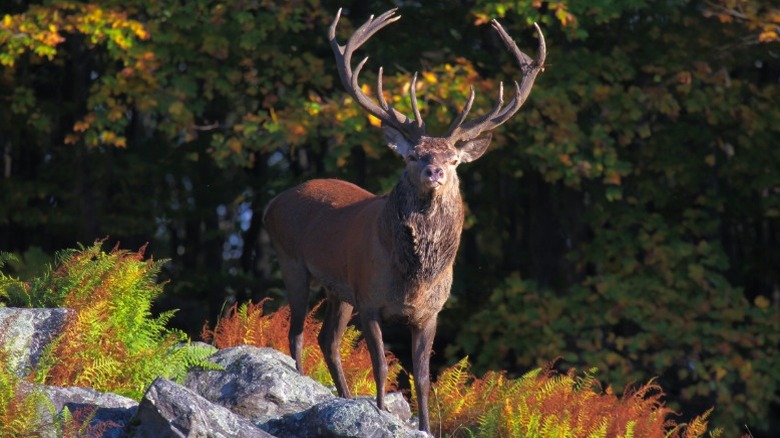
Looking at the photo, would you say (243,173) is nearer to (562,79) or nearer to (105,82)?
(105,82)

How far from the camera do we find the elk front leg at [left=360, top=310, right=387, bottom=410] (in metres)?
7.56

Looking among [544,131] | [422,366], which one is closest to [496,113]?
[422,366]

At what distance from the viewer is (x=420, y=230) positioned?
7.62 metres

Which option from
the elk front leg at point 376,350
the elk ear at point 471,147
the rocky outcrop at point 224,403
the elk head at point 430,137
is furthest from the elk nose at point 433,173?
the rocky outcrop at point 224,403

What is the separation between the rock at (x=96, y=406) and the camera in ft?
22.0

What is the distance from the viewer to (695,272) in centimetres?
1560

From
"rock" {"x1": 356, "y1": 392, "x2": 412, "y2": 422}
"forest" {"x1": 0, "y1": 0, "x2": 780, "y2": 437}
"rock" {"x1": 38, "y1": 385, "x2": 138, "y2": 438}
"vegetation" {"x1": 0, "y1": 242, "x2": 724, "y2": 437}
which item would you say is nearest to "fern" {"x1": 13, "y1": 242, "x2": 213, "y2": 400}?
"vegetation" {"x1": 0, "y1": 242, "x2": 724, "y2": 437}

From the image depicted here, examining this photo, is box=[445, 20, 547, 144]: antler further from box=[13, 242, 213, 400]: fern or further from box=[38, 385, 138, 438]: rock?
box=[38, 385, 138, 438]: rock

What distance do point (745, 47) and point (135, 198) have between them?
9.08 m

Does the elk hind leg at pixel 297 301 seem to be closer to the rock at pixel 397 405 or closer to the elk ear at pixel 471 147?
the rock at pixel 397 405

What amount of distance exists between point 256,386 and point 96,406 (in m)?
1.17

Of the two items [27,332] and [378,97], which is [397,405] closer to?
[378,97]

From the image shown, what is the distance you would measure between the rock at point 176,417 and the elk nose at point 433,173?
1776 mm

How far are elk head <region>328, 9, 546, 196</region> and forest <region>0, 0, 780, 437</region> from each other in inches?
179
